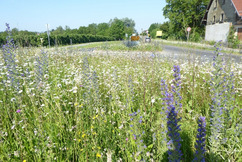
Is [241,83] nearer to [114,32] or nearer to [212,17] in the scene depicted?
[212,17]

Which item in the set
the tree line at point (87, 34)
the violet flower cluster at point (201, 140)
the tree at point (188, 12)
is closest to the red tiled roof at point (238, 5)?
the tree at point (188, 12)

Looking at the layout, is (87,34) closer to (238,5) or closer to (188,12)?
(188,12)

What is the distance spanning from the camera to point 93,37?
A: 68938 mm

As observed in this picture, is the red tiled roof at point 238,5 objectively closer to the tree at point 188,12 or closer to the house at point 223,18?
the house at point 223,18

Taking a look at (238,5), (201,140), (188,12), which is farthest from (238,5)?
(201,140)

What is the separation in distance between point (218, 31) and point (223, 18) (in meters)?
2.62

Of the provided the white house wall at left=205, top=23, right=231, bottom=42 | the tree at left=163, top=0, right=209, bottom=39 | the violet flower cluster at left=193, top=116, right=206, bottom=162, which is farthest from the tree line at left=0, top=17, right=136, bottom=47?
the violet flower cluster at left=193, top=116, right=206, bottom=162

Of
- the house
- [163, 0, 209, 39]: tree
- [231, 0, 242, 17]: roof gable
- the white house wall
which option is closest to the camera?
[231, 0, 242, 17]: roof gable

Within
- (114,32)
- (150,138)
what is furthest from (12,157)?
(114,32)

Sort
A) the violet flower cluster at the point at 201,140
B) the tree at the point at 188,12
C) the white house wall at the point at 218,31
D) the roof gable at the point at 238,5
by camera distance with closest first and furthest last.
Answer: the violet flower cluster at the point at 201,140
the roof gable at the point at 238,5
the white house wall at the point at 218,31
the tree at the point at 188,12

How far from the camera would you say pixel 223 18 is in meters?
32.2

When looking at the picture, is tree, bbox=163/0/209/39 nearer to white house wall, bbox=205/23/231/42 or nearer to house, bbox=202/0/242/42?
house, bbox=202/0/242/42

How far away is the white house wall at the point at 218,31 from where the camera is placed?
3046 cm

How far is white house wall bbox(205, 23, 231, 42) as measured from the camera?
30462mm
